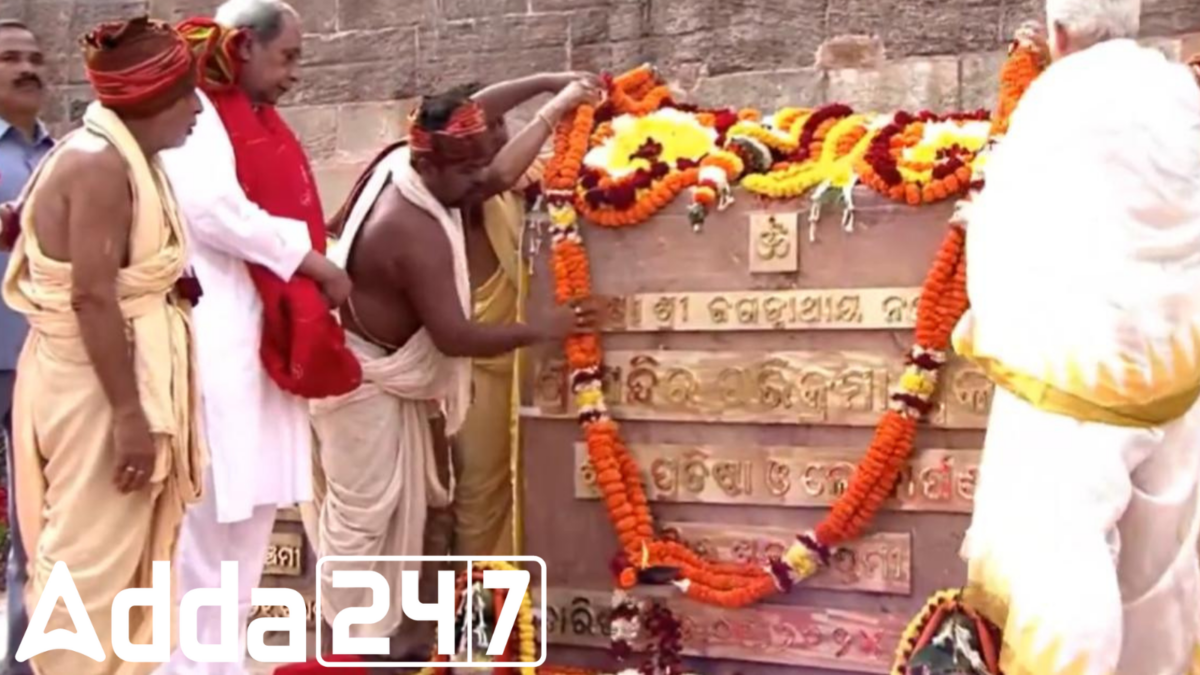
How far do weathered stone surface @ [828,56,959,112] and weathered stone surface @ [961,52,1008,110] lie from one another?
3 centimetres

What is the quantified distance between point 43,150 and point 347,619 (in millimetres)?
1810

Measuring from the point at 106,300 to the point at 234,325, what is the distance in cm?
64

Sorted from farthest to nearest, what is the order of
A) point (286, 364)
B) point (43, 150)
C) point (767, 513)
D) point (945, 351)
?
point (43, 150) → point (767, 513) → point (945, 351) → point (286, 364)

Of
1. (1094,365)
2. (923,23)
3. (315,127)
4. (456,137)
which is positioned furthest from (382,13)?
(1094,365)

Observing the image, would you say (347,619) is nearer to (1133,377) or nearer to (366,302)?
(366,302)

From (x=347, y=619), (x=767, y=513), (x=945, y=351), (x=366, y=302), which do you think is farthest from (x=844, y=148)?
(x=347, y=619)

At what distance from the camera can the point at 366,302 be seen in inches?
199

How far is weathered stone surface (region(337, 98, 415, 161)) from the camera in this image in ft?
24.3

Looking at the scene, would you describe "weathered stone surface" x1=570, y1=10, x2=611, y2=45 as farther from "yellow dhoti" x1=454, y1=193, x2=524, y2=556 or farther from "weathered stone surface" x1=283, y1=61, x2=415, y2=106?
"yellow dhoti" x1=454, y1=193, x2=524, y2=556

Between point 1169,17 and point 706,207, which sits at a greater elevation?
point 1169,17

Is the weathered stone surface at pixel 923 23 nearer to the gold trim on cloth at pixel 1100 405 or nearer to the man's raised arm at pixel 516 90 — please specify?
the man's raised arm at pixel 516 90

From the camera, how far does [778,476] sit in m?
4.97

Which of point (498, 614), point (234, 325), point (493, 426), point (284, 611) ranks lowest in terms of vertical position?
point (284, 611)

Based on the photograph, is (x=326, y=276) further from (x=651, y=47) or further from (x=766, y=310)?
(x=651, y=47)
